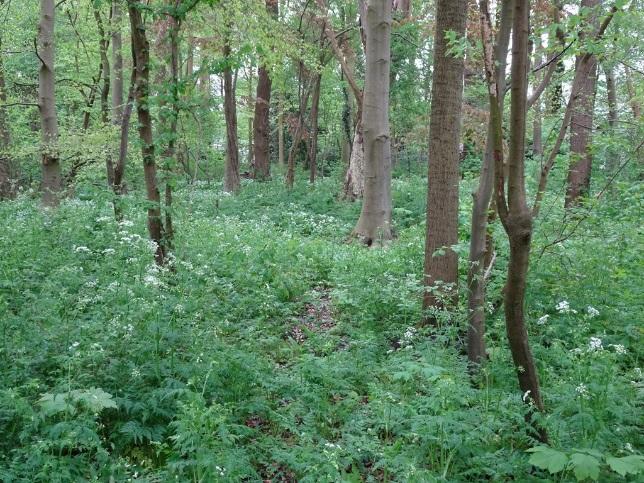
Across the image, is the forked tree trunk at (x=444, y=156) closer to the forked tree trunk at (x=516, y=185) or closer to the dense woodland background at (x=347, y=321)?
the dense woodland background at (x=347, y=321)

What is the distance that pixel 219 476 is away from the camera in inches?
118

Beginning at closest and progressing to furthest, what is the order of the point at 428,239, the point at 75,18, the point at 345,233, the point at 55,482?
1. the point at 55,482
2. the point at 428,239
3. the point at 345,233
4. the point at 75,18

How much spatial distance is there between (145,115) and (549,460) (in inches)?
225

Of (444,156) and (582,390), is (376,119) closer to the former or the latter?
(444,156)

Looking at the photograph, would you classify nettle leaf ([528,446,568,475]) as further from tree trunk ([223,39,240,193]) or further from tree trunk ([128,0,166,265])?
tree trunk ([223,39,240,193])

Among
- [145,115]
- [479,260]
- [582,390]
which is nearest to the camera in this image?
[582,390]

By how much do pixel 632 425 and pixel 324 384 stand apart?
218 cm

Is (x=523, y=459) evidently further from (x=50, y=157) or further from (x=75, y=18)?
(x=75, y=18)

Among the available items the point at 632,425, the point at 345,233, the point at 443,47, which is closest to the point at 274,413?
the point at 632,425

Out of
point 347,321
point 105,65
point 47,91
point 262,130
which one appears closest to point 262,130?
point 262,130

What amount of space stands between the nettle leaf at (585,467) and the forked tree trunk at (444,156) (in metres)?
2.81

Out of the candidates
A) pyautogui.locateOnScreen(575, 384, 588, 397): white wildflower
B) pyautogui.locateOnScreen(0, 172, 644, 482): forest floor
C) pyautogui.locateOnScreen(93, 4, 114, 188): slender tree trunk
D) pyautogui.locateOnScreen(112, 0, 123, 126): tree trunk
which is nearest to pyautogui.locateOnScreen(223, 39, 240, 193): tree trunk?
pyautogui.locateOnScreen(93, 4, 114, 188): slender tree trunk

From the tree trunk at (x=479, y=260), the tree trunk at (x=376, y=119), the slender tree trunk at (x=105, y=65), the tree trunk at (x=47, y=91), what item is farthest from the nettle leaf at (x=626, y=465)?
the tree trunk at (x=47, y=91)

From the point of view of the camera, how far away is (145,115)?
646 centimetres
